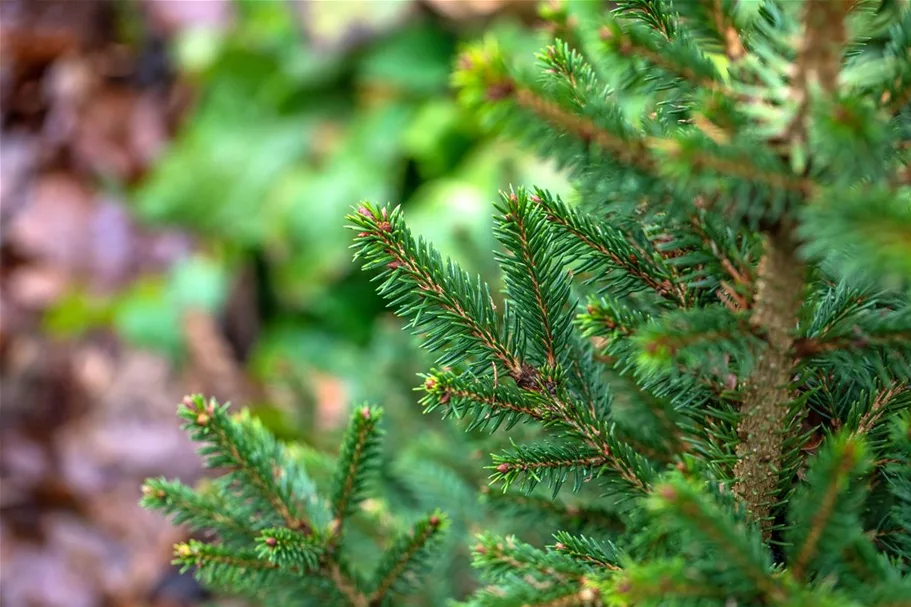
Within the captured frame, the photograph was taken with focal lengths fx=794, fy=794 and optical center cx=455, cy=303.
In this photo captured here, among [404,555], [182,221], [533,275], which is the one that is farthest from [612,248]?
[182,221]

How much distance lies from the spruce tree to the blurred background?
34.3 inches

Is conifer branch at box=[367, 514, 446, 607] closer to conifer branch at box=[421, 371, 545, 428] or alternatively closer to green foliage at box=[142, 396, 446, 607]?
green foliage at box=[142, 396, 446, 607]

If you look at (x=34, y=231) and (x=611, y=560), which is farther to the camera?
(x=34, y=231)

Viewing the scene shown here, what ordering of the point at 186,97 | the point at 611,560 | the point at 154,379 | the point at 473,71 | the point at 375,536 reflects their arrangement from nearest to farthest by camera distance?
the point at 473,71
the point at 611,560
the point at 375,536
the point at 154,379
the point at 186,97

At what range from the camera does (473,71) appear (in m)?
0.38

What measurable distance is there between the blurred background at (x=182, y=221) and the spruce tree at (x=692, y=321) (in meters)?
0.87

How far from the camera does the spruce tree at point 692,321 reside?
0.38 metres

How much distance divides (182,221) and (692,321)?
2387 mm

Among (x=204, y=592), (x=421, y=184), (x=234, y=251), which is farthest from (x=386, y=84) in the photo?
(x=204, y=592)

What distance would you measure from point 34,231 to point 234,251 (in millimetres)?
728

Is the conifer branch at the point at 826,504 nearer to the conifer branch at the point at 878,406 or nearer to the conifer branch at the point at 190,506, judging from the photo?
the conifer branch at the point at 878,406

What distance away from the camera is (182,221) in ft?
8.40

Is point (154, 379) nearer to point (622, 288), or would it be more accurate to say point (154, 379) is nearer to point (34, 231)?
point (34, 231)

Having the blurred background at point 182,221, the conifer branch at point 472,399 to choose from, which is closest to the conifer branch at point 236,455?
the conifer branch at point 472,399
